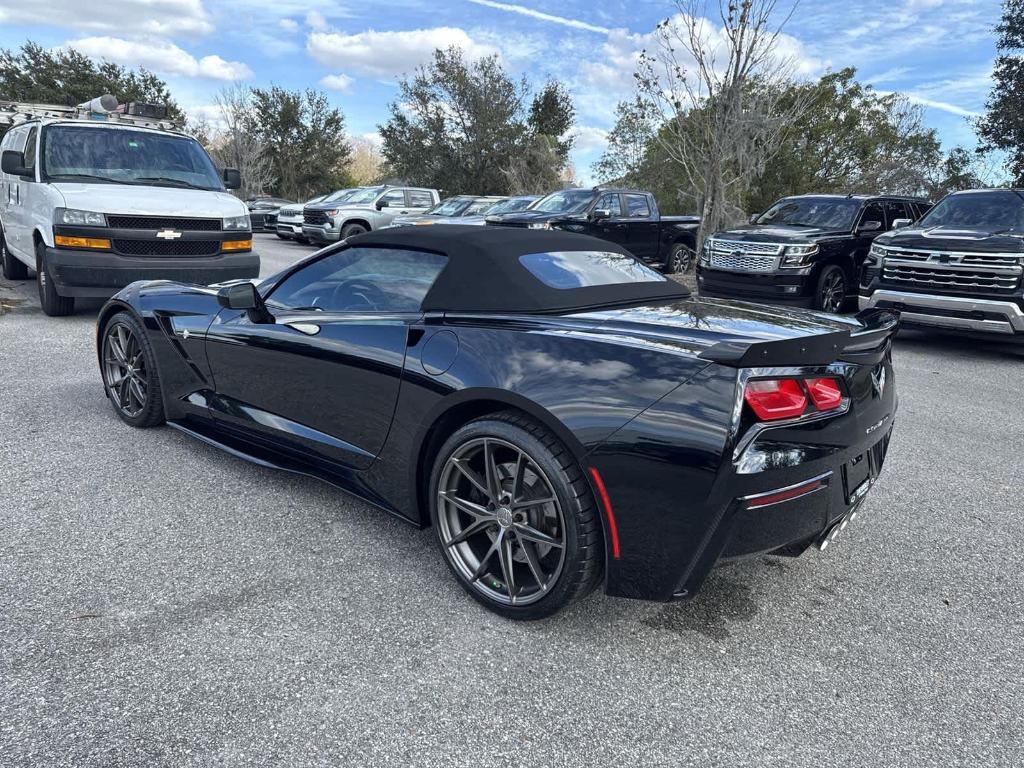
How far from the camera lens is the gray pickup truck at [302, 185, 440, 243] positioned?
18125 mm

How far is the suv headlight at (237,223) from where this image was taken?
7.99 m

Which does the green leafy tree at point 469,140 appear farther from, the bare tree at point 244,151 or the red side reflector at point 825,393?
the red side reflector at point 825,393

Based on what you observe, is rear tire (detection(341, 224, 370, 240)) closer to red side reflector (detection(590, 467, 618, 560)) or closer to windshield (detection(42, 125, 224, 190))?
windshield (detection(42, 125, 224, 190))

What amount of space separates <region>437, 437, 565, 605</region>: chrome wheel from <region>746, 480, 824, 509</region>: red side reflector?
2.02ft

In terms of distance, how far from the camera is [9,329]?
7.40m

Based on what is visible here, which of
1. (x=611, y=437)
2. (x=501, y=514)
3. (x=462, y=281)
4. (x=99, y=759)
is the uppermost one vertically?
(x=462, y=281)

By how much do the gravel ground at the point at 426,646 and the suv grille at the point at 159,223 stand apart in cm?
428

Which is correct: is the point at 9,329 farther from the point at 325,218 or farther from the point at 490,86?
the point at 490,86

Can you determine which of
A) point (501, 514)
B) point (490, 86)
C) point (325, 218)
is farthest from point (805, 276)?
point (490, 86)

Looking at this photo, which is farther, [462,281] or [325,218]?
[325,218]

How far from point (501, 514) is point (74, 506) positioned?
7.17 ft

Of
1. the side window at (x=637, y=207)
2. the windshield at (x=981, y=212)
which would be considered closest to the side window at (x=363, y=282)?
the windshield at (x=981, y=212)

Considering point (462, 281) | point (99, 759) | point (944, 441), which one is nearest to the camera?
point (99, 759)

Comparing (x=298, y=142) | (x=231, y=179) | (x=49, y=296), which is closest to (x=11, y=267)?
(x=49, y=296)
